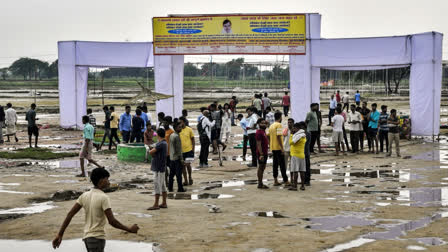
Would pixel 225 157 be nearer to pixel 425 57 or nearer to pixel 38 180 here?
pixel 38 180

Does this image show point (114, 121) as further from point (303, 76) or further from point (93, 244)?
point (93, 244)

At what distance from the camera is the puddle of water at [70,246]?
930 cm

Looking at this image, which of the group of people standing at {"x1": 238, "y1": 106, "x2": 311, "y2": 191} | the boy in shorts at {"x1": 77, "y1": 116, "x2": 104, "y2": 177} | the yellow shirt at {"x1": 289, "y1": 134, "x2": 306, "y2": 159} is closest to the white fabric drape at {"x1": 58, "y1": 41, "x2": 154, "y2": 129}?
the boy in shorts at {"x1": 77, "y1": 116, "x2": 104, "y2": 177}

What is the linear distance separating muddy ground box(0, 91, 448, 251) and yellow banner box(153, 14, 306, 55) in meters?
6.68

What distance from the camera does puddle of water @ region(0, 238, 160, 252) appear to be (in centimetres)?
930

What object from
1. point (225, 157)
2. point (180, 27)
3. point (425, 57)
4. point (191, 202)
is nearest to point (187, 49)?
point (180, 27)

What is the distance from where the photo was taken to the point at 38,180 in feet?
51.8

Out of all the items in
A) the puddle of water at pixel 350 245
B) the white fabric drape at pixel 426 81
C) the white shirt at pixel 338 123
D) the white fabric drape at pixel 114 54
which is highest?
the white fabric drape at pixel 114 54

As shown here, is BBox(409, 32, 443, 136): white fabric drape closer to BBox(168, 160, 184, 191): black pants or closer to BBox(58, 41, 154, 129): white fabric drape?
BBox(58, 41, 154, 129): white fabric drape

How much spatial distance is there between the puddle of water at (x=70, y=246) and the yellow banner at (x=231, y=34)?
16.0 meters

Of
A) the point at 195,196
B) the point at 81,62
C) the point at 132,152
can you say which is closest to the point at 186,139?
the point at 195,196

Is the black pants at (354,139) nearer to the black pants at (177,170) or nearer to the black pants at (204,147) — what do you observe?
the black pants at (204,147)

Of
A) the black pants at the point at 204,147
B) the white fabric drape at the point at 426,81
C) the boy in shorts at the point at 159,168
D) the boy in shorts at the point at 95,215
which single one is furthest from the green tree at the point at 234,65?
the boy in shorts at the point at 95,215

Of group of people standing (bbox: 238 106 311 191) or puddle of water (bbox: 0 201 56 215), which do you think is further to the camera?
group of people standing (bbox: 238 106 311 191)
